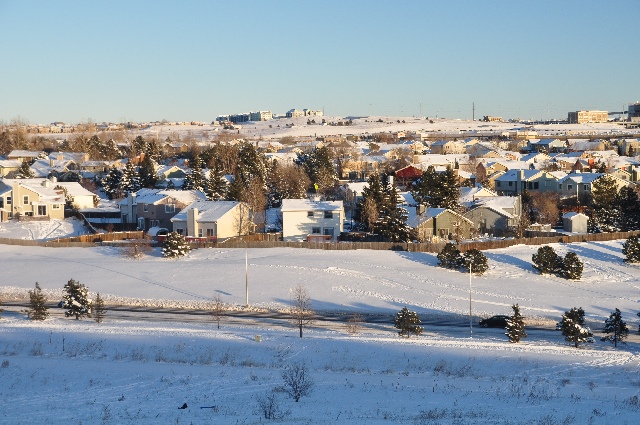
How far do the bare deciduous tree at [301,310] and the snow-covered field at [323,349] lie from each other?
50 centimetres

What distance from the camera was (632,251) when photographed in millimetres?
44719

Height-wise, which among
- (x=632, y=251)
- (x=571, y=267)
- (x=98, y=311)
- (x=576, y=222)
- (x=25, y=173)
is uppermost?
(x=25, y=173)

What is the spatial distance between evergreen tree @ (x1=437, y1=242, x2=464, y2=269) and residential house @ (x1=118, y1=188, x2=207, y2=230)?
23467 mm

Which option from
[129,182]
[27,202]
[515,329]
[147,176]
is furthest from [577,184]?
[27,202]

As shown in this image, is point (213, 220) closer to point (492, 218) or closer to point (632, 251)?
point (492, 218)

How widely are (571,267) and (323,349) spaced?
21.3 meters

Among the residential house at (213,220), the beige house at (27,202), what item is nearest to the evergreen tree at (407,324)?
the residential house at (213,220)

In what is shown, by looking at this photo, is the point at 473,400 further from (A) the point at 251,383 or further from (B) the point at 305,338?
(B) the point at 305,338

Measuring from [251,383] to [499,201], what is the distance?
4129 cm

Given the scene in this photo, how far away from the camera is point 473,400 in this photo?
696 inches

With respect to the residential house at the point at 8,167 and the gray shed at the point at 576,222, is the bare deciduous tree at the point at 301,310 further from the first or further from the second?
the residential house at the point at 8,167

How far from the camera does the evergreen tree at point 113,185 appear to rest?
244 feet

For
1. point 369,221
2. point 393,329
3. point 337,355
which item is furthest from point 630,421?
point 369,221

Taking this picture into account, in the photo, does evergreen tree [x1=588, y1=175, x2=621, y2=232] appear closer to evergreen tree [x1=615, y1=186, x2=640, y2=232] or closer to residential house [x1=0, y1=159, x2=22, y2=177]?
evergreen tree [x1=615, y1=186, x2=640, y2=232]
